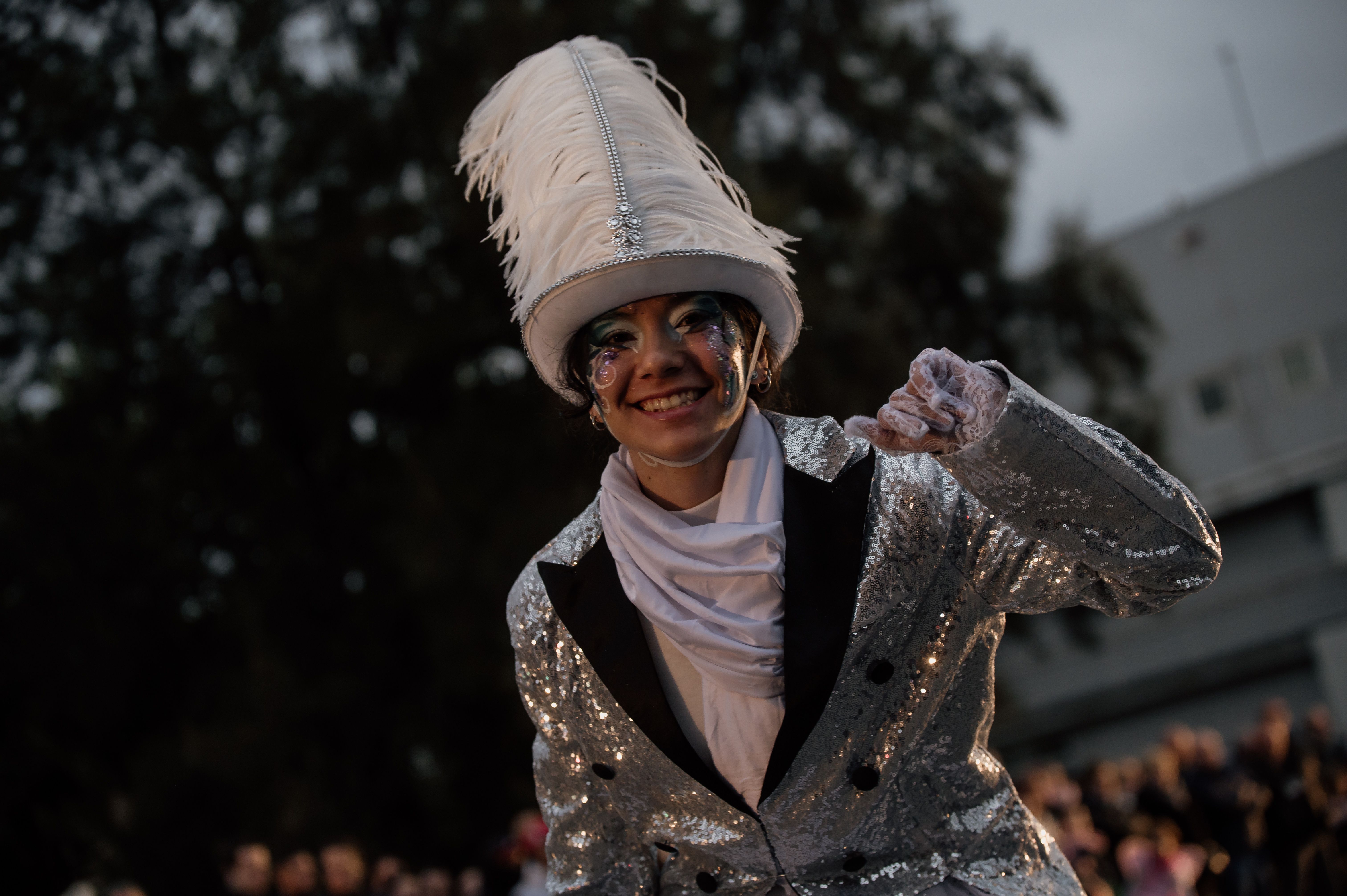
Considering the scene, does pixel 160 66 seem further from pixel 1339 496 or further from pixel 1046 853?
pixel 1339 496

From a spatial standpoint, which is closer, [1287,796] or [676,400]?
[676,400]

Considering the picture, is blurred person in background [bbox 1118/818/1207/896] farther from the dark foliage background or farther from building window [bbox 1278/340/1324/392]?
building window [bbox 1278/340/1324/392]

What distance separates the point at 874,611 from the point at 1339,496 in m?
19.0

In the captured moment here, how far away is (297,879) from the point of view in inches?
296

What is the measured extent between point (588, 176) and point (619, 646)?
2.82ft

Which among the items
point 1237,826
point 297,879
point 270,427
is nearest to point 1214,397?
point 1237,826

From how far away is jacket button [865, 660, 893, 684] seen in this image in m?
2.10

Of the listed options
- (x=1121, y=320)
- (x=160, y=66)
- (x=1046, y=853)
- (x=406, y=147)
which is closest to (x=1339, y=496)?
(x=1121, y=320)

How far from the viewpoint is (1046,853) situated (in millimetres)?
2207

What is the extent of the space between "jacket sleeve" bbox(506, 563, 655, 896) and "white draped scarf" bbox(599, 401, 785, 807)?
223 millimetres

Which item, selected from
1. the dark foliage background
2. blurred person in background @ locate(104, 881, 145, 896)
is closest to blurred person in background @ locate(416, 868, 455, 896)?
the dark foliage background

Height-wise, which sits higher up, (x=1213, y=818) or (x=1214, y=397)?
(x=1213, y=818)

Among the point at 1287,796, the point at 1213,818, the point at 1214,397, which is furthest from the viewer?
the point at 1214,397

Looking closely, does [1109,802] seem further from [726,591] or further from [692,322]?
[692,322]
